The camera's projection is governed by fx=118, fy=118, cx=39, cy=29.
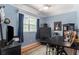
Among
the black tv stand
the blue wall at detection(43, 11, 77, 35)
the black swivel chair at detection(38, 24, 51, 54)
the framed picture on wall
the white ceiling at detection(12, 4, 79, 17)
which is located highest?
the white ceiling at detection(12, 4, 79, 17)

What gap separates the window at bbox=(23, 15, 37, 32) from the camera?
6.23 ft

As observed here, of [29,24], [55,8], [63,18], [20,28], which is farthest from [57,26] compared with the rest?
[20,28]

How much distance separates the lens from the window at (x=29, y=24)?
74.7 inches

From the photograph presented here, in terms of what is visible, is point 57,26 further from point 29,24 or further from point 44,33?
point 29,24

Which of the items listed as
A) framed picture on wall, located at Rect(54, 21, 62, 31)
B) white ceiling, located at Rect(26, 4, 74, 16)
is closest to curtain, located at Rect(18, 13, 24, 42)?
white ceiling, located at Rect(26, 4, 74, 16)

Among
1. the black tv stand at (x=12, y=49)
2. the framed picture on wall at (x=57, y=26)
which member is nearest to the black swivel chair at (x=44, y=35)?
the framed picture on wall at (x=57, y=26)

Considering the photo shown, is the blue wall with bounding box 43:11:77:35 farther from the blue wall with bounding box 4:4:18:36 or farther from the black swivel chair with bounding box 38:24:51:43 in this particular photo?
the blue wall with bounding box 4:4:18:36

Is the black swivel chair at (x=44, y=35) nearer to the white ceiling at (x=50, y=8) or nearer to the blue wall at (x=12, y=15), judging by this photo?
the white ceiling at (x=50, y=8)

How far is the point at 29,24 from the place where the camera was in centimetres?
191

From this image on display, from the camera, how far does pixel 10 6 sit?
6.02 feet

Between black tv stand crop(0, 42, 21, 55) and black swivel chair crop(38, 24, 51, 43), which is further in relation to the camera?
black swivel chair crop(38, 24, 51, 43)

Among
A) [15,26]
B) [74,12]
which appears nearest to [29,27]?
[15,26]
